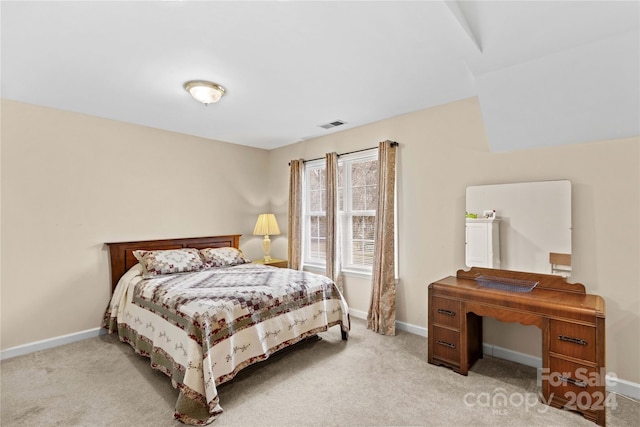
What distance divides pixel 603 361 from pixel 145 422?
2.91 meters

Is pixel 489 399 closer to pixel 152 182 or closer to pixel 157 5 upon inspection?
pixel 157 5

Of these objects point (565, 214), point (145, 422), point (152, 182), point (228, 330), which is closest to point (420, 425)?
point (228, 330)

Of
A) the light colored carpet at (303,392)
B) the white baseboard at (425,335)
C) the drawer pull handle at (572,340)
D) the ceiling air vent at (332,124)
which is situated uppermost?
the ceiling air vent at (332,124)

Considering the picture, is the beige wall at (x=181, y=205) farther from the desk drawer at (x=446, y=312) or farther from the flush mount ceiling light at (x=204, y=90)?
the flush mount ceiling light at (x=204, y=90)

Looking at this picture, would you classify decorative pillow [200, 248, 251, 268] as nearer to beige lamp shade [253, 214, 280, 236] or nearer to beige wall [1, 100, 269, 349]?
beige wall [1, 100, 269, 349]

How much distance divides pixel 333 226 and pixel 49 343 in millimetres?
3278

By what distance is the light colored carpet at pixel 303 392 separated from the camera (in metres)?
1.99

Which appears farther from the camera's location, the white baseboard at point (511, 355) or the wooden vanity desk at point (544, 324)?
the white baseboard at point (511, 355)

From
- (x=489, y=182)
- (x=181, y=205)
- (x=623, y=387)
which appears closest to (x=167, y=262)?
(x=181, y=205)

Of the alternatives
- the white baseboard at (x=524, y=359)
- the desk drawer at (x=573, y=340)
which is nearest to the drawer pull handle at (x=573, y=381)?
the desk drawer at (x=573, y=340)

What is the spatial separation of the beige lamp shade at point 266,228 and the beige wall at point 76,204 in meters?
0.78

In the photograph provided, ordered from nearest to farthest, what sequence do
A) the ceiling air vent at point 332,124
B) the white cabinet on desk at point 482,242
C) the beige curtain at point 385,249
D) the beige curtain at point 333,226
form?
the white cabinet on desk at point 482,242
the beige curtain at point 385,249
the ceiling air vent at point 332,124
the beige curtain at point 333,226

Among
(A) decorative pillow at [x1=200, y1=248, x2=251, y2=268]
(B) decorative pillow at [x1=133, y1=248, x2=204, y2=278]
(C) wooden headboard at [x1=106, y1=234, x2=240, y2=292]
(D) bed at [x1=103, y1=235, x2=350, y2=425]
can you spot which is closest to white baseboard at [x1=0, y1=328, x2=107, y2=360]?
(D) bed at [x1=103, y1=235, x2=350, y2=425]

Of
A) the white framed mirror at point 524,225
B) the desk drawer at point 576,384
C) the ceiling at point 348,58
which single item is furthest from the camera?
the white framed mirror at point 524,225
